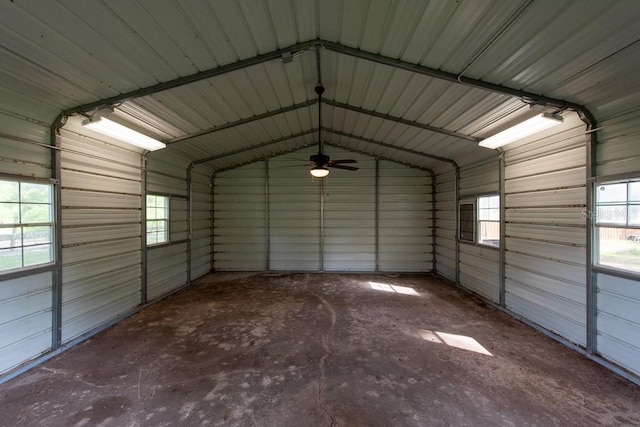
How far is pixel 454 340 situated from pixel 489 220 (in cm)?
268

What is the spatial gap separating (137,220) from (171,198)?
113cm

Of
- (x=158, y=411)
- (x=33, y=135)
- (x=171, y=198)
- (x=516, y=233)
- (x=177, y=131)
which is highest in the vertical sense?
(x=177, y=131)

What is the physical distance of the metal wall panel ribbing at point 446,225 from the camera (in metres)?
6.35

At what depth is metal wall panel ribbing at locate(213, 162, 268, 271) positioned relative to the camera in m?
7.45

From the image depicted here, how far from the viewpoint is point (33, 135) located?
9.70ft

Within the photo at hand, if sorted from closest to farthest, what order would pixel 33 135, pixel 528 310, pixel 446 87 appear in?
pixel 33 135 < pixel 446 87 < pixel 528 310

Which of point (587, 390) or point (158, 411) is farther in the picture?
point (587, 390)

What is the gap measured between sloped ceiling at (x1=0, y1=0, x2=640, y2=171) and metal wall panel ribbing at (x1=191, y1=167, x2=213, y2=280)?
2.34 m

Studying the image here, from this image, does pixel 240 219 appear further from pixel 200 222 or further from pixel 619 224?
pixel 619 224

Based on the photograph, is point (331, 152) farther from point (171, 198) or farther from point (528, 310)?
point (528, 310)

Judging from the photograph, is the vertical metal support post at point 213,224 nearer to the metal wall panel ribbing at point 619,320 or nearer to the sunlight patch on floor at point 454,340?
the sunlight patch on floor at point 454,340

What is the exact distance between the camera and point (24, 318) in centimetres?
285

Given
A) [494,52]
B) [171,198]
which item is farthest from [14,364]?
[494,52]

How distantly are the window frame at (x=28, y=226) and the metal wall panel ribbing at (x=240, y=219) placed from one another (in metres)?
4.32
